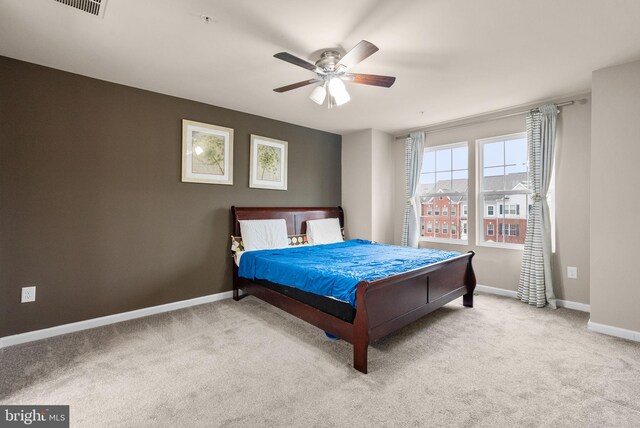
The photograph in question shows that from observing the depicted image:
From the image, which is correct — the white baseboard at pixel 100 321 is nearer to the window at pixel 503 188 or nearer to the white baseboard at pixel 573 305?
the window at pixel 503 188

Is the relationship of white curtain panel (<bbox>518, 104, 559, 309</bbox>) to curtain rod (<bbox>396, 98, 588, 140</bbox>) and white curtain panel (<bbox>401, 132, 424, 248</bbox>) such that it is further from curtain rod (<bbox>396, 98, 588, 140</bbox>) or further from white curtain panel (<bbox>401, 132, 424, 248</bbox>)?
white curtain panel (<bbox>401, 132, 424, 248</bbox>)

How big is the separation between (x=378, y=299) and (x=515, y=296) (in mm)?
2724

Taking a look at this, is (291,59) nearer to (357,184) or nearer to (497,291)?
(357,184)

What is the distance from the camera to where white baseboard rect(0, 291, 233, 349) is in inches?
104

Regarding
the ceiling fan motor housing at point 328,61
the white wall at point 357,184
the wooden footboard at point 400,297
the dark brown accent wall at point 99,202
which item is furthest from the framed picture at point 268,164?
the wooden footboard at point 400,297

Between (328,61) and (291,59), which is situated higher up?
(328,61)

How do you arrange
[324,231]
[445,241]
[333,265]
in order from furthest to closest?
[324,231]
[445,241]
[333,265]

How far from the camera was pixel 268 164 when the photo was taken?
173 inches

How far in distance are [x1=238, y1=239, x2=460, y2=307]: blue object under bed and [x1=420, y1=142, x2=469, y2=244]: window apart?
1.27 m

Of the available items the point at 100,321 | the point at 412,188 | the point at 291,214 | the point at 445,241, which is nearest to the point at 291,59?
the point at 291,214

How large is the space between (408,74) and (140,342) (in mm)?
3567

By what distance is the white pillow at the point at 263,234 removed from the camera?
3.91 metres

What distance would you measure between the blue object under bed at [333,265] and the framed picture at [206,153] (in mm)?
1124

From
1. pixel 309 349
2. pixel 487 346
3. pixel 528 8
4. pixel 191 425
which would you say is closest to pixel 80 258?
pixel 191 425
